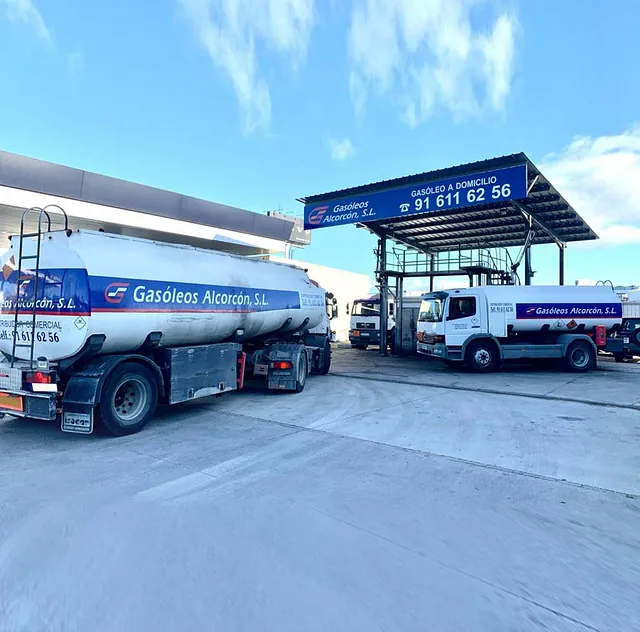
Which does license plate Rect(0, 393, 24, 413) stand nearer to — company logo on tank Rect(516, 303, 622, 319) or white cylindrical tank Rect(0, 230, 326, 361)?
white cylindrical tank Rect(0, 230, 326, 361)

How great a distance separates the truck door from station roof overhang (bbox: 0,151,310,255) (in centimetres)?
959

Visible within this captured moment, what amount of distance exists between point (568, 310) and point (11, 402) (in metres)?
15.8

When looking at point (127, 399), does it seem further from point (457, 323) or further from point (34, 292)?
point (457, 323)

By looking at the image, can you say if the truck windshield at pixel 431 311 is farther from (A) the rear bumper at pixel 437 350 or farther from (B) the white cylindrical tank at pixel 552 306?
(A) the rear bumper at pixel 437 350

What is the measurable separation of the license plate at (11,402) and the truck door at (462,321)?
1198 cm

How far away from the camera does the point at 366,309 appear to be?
983 inches

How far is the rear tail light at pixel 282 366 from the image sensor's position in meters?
10.5

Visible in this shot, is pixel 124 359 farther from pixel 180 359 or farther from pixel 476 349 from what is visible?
pixel 476 349

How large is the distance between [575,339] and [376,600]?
49.2 feet

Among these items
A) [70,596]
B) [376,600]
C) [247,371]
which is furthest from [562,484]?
[247,371]

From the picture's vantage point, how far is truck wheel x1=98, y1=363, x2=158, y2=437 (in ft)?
22.3

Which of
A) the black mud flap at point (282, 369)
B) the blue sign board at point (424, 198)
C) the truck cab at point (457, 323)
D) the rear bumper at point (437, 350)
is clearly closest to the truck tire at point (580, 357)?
the truck cab at point (457, 323)

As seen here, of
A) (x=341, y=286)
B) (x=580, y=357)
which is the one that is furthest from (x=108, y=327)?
(x=341, y=286)

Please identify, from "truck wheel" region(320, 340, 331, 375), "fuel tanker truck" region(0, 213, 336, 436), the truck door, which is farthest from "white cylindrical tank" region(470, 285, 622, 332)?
"fuel tanker truck" region(0, 213, 336, 436)
